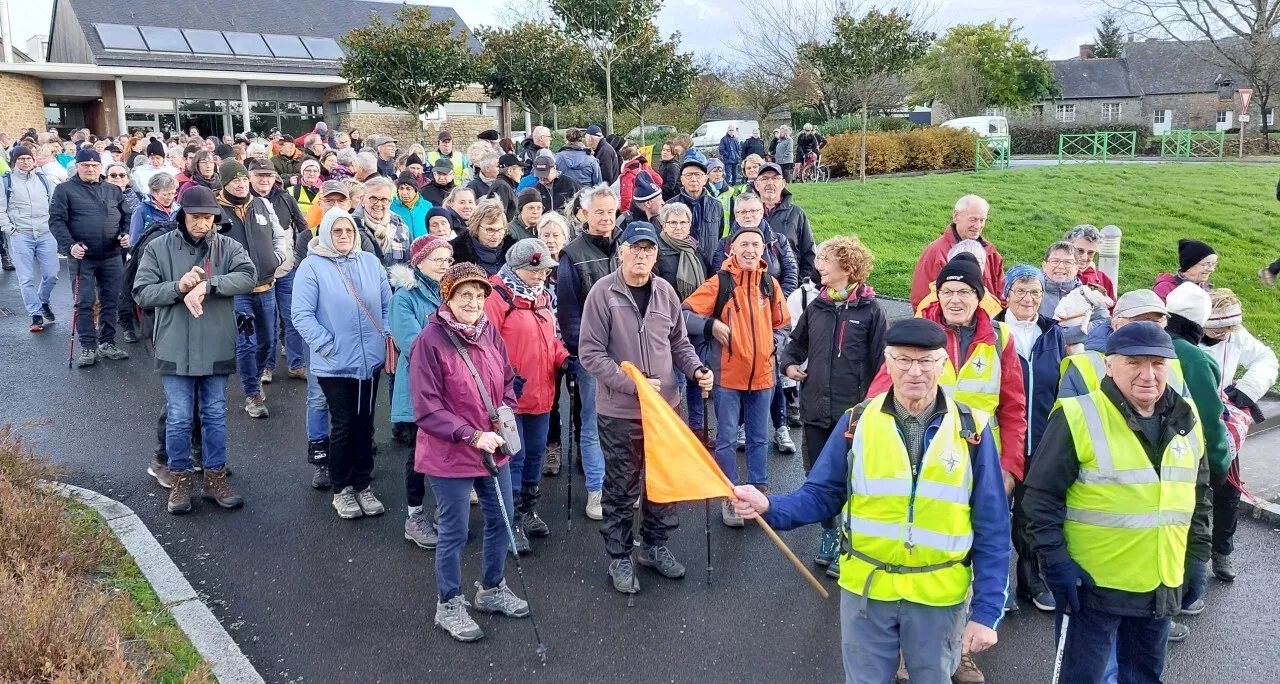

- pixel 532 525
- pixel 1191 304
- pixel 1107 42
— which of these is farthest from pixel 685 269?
pixel 1107 42

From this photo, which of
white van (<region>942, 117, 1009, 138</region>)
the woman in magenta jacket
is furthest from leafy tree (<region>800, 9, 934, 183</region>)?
the woman in magenta jacket

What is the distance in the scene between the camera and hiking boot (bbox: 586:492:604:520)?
6.66 meters

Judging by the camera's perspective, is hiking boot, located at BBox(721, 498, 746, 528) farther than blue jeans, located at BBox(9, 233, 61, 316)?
No

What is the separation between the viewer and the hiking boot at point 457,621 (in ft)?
16.4

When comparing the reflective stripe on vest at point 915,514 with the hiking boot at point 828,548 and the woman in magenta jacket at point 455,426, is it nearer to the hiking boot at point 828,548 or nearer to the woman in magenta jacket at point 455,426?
the woman in magenta jacket at point 455,426

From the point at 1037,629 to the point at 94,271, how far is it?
32.3 feet

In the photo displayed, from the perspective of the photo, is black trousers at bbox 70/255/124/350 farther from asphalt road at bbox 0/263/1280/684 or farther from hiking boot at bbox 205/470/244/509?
hiking boot at bbox 205/470/244/509

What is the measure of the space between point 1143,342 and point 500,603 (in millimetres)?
3469

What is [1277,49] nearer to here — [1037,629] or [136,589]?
[1037,629]

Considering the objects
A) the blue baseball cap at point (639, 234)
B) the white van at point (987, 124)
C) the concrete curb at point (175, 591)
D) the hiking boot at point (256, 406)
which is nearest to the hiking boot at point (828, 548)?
the blue baseball cap at point (639, 234)

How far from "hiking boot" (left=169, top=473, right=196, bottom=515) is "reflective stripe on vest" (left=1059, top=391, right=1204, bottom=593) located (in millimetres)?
5626

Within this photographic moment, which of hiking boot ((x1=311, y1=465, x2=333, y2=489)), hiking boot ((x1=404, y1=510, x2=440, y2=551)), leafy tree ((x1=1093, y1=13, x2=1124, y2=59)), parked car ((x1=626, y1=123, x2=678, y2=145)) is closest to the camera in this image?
hiking boot ((x1=404, y1=510, x2=440, y2=551))

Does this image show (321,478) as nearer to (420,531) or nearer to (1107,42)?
(420,531)

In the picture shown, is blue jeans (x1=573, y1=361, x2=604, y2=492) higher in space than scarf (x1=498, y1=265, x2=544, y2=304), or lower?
lower
